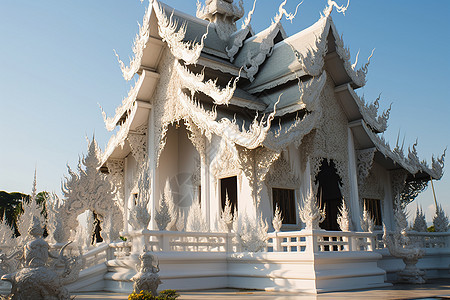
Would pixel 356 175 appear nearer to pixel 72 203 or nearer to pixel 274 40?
pixel 274 40

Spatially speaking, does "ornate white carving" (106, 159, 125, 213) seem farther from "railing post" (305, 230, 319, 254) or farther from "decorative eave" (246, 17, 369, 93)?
"railing post" (305, 230, 319, 254)

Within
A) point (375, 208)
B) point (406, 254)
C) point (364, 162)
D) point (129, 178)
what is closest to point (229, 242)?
point (406, 254)

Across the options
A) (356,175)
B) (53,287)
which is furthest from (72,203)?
(356,175)

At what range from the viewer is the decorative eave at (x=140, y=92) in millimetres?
9945

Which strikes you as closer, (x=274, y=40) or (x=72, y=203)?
(x=72, y=203)

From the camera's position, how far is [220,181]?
867 centimetres

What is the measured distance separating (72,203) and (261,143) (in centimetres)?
332

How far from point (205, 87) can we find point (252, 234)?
8.89ft

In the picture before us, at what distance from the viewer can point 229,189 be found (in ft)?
28.3

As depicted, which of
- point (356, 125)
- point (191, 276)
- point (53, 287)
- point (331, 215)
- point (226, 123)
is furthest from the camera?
point (331, 215)

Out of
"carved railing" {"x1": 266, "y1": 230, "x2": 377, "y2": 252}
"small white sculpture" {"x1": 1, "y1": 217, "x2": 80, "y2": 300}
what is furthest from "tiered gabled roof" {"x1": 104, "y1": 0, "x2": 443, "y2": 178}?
"small white sculpture" {"x1": 1, "y1": 217, "x2": 80, "y2": 300}

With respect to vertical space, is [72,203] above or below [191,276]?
above

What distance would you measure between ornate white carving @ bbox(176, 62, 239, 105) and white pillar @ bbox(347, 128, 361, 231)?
277 cm

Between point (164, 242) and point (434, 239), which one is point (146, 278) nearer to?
point (164, 242)
